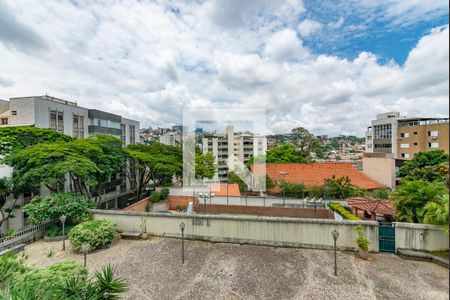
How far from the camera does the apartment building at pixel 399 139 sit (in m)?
22.2

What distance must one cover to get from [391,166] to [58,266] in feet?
81.6

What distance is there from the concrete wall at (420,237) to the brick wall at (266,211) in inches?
205

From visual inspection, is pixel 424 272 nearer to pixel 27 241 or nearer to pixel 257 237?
pixel 257 237

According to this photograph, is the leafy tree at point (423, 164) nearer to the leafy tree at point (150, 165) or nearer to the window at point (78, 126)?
the leafy tree at point (150, 165)

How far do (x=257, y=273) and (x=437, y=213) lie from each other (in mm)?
6437

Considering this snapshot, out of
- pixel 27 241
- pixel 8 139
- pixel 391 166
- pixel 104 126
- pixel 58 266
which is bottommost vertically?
pixel 27 241

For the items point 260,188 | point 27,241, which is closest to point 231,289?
point 27,241

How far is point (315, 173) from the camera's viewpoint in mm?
22922

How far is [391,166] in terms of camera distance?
20.2 metres

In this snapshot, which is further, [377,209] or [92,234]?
[377,209]

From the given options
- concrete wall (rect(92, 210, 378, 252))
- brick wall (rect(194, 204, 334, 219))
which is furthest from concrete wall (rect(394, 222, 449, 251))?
brick wall (rect(194, 204, 334, 219))

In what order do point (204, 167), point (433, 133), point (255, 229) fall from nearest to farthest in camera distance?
point (255, 229)
point (204, 167)
point (433, 133)

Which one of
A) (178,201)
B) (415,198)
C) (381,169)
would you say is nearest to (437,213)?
(415,198)

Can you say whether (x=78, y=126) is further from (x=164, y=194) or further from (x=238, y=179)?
(x=238, y=179)
